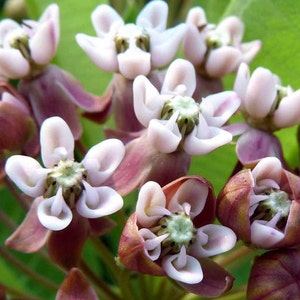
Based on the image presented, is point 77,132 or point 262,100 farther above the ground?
point 262,100

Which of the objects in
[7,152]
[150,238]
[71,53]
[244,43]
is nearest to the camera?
[150,238]

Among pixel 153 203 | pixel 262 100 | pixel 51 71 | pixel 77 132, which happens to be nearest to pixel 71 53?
pixel 51 71

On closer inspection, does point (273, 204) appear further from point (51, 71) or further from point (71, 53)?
point (71, 53)

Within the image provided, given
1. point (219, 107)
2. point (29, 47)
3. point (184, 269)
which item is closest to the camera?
point (184, 269)

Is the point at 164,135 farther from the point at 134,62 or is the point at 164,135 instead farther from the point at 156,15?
the point at 156,15

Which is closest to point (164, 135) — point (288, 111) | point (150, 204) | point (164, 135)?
point (164, 135)

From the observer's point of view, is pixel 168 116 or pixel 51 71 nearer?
pixel 168 116

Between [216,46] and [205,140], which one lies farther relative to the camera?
[216,46]
